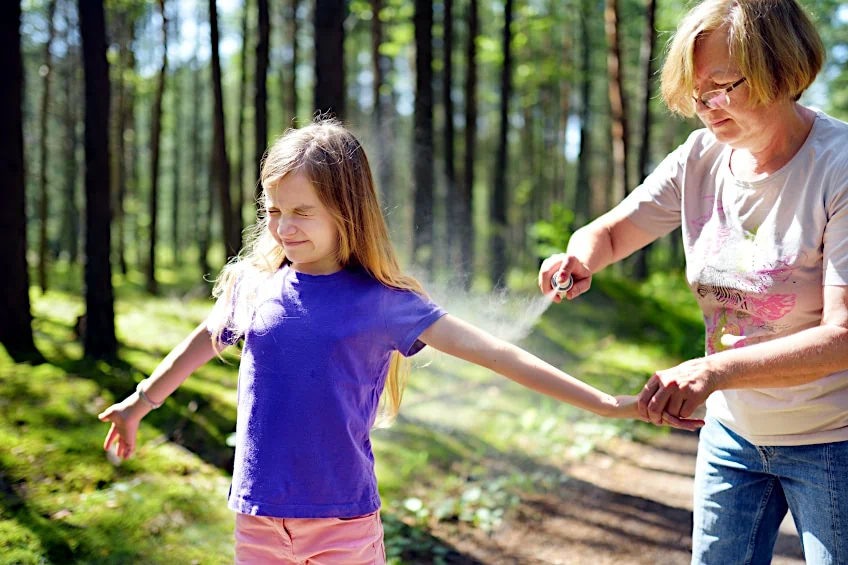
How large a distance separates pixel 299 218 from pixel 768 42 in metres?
1.36

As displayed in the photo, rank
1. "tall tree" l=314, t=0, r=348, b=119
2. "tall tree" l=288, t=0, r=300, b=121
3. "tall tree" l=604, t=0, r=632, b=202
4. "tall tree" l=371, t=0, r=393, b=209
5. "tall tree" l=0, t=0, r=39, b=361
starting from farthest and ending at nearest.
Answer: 1. "tall tree" l=288, t=0, r=300, b=121
2. "tall tree" l=604, t=0, r=632, b=202
3. "tall tree" l=371, t=0, r=393, b=209
4. "tall tree" l=314, t=0, r=348, b=119
5. "tall tree" l=0, t=0, r=39, b=361

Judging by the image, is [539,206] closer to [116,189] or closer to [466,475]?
[116,189]

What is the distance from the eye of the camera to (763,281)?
2023 millimetres

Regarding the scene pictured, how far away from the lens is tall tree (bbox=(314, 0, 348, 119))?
7023mm

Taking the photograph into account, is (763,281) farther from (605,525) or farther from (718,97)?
(605,525)

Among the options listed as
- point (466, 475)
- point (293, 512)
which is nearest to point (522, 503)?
point (466, 475)

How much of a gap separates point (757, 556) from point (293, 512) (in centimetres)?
138

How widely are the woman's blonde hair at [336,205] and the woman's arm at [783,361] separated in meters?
0.83

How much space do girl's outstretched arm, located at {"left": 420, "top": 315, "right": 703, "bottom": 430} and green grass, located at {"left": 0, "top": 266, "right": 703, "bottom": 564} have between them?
1.51ft

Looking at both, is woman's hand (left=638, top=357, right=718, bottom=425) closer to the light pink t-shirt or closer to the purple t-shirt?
the light pink t-shirt

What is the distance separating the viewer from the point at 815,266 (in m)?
1.95

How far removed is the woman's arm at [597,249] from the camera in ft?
8.26

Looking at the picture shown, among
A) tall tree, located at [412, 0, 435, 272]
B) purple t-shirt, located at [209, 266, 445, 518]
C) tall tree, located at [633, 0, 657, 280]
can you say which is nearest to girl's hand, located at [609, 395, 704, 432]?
purple t-shirt, located at [209, 266, 445, 518]

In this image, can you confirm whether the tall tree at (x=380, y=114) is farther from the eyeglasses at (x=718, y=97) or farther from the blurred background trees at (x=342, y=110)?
the eyeglasses at (x=718, y=97)
